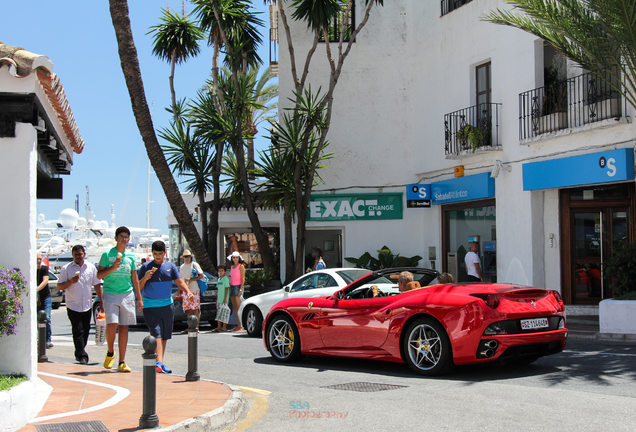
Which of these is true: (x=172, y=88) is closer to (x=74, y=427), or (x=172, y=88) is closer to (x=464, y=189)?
(x=464, y=189)

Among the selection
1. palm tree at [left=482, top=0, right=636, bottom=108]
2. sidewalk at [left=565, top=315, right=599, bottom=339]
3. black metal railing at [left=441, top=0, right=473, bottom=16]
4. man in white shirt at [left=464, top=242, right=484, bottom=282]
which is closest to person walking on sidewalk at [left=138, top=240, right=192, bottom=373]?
sidewalk at [left=565, top=315, right=599, bottom=339]

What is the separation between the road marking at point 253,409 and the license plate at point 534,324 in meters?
3.14

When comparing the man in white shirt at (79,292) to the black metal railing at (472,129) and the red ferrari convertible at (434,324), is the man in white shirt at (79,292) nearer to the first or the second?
the red ferrari convertible at (434,324)

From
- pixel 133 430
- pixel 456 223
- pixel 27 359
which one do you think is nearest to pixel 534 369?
pixel 133 430

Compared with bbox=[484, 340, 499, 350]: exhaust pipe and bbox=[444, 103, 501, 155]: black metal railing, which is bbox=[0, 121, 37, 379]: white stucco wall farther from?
bbox=[444, 103, 501, 155]: black metal railing

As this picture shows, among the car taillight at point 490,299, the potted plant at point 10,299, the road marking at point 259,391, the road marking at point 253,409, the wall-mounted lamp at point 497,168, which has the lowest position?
the road marking at point 259,391

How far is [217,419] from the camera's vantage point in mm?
5867

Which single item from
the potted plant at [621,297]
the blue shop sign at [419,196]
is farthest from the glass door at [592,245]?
the blue shop sign at [419,196]

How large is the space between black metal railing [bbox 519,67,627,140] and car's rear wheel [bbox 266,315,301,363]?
8864 millimetres

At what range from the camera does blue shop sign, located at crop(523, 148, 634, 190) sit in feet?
44.8

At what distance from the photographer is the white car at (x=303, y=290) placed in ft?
41.3

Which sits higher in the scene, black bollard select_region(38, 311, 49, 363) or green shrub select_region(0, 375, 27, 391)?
green shrub select_region(0, 375, 27, 391)

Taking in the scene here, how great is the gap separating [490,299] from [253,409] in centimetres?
307

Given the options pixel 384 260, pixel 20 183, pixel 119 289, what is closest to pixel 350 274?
pixel 119 289
